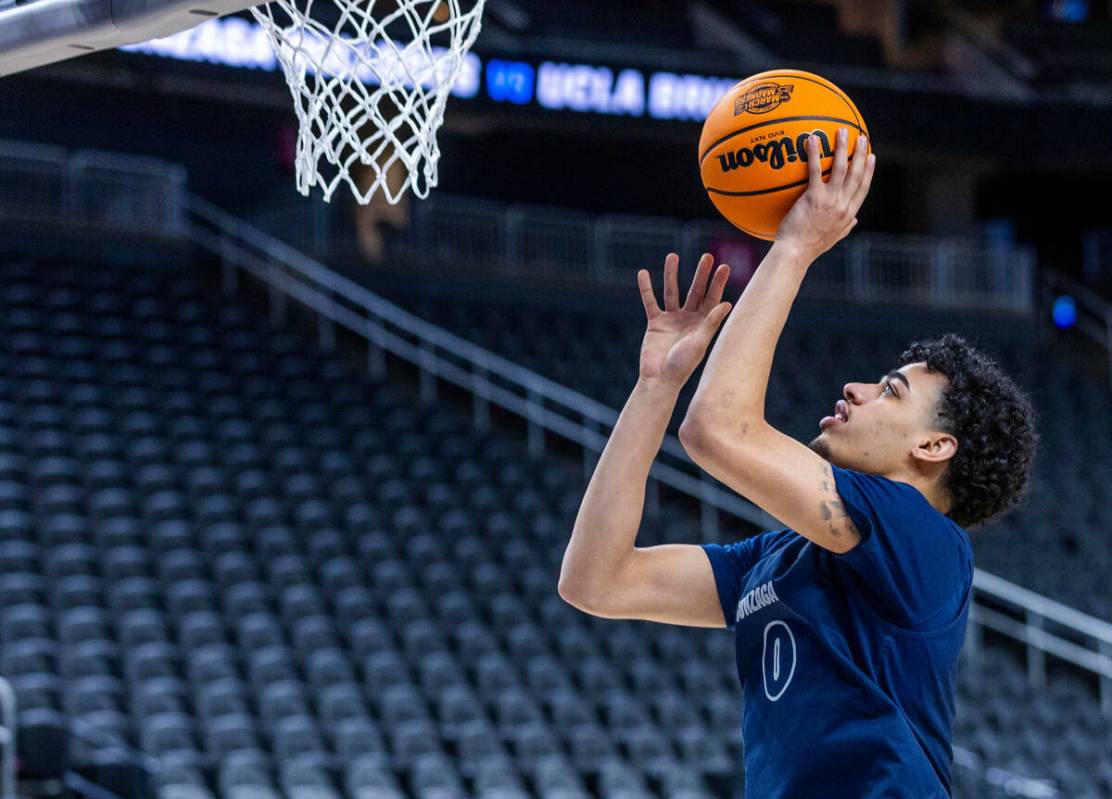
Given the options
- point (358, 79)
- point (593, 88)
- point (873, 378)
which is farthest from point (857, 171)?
point (593, 88)

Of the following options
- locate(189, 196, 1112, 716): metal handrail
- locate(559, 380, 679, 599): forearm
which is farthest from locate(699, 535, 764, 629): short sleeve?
locate(189, 196, 1112, 716): metal handrail

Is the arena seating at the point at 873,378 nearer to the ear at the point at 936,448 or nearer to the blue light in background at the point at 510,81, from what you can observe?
the blue light in background at the point at 510,81

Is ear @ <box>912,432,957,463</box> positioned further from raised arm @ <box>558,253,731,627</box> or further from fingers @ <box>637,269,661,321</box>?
fingers @ <box>637,269,661,321</box>

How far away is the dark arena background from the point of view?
7.39 meters

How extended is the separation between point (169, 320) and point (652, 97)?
5.06 metres

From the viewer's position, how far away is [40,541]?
8219mm

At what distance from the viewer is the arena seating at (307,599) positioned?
7.02m

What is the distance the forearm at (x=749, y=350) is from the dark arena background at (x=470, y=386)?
460 cm

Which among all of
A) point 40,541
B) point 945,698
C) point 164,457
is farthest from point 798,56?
point 945,698

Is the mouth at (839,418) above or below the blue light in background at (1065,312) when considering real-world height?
above

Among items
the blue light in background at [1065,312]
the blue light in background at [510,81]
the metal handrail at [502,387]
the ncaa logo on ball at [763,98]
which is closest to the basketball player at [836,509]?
the ncaa logo on ball at [763,98]

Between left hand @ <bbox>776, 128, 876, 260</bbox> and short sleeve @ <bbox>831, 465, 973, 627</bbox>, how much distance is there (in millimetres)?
308

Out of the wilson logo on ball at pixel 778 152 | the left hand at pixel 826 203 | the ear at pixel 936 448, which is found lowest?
the ear at pixel 936 448

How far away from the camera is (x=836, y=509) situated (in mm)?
1888
